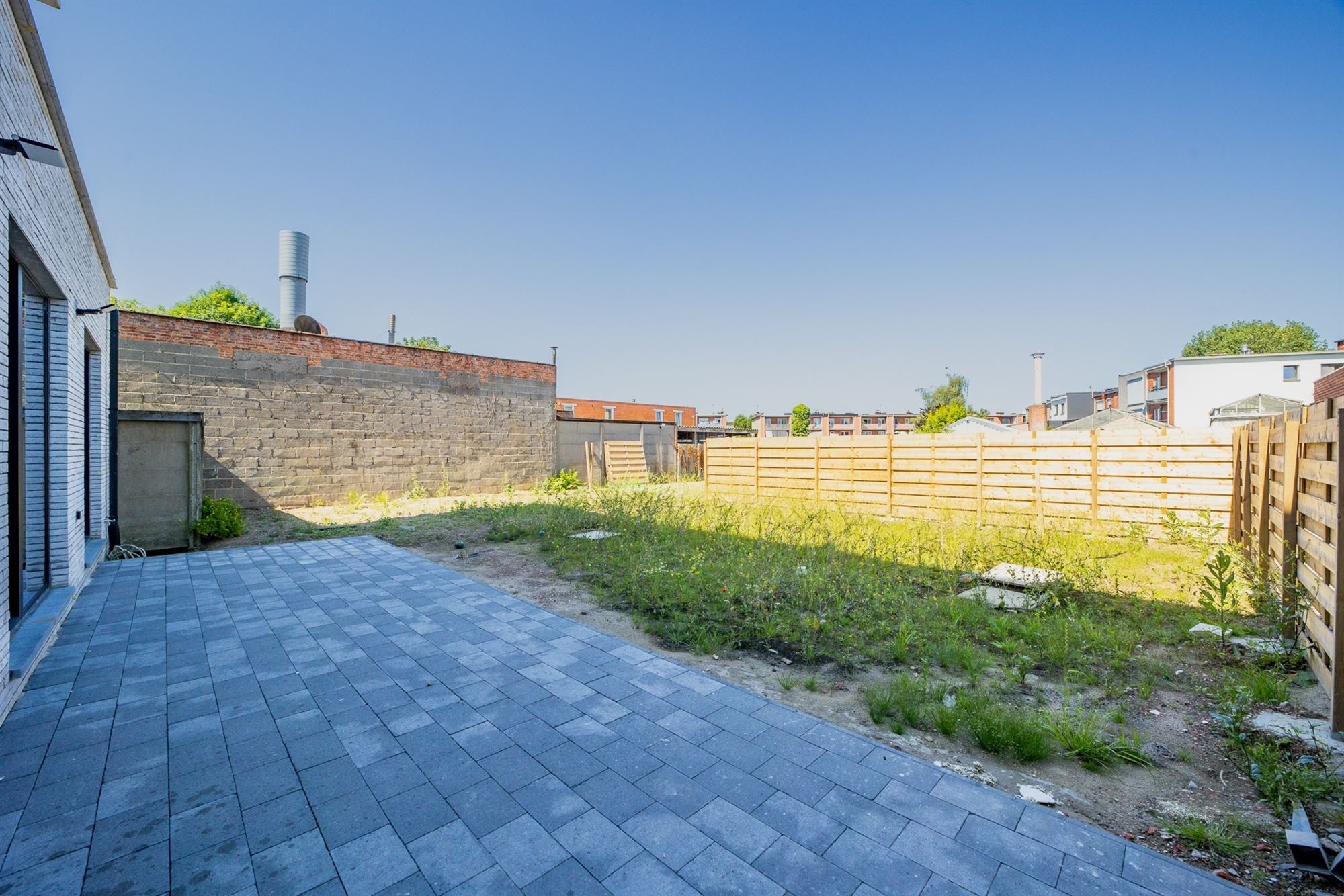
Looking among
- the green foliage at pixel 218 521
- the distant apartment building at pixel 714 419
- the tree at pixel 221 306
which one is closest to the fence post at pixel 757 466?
the green foliage at pixel 218 521

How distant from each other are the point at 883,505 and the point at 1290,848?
27.4ft

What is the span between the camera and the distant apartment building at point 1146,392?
28641mm

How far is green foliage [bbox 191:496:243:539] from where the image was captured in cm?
700

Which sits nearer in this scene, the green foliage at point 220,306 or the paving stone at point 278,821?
the paving stone at point 278,821

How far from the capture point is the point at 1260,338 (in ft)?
122

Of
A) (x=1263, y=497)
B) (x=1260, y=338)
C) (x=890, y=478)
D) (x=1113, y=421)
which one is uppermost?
(x=1260, y=338)

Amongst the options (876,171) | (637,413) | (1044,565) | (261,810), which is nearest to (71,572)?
(261,810)

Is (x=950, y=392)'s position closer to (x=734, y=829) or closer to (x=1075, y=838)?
(x=1075, y=838)

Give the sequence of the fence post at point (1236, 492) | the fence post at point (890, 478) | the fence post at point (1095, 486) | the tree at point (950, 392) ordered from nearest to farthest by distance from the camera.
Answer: the fence post at point (1236, 492), the fence post at point (1095, 486), the fence post at point (890, 478), the tree at point (950, 392)

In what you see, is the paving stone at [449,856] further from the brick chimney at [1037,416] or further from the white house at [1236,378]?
the white house at [1236,378]

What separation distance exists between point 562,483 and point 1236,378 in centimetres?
3051

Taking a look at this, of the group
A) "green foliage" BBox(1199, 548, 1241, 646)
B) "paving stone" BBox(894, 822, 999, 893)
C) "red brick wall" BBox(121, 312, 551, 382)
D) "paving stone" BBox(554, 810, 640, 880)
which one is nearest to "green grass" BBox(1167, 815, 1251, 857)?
"paving stone" BBox(894, 822, 999, 893)

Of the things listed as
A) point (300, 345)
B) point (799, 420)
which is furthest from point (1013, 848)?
point (799, 420)

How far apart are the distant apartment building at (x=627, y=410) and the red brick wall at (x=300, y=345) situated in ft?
76.3
